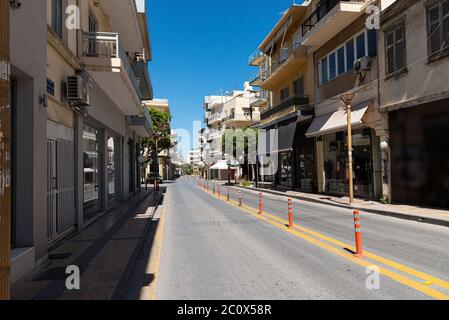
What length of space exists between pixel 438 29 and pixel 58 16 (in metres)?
13.2

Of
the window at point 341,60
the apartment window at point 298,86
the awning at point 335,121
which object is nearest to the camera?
the awning at point 335,121

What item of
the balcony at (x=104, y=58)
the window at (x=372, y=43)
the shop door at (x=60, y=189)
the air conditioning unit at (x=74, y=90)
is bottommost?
the shop door at (x=60, y=189)

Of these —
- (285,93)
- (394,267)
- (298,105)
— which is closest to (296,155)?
(298,105)

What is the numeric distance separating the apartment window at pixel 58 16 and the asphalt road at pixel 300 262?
6171 millimetres

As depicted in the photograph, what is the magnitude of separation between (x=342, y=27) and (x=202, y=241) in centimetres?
1673

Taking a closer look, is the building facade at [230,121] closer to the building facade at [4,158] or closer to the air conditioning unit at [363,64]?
the air conditioning unit at [363,64]

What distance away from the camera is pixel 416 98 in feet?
47.7

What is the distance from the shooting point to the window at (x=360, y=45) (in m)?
18.7

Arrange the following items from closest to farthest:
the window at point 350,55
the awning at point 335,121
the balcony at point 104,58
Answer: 1. the balcony at point 104,58
2. the awning at point 335,121
3. the window at point 350,55

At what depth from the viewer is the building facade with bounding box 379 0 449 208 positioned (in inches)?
535

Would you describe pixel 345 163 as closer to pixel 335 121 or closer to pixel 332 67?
pixel 335 121

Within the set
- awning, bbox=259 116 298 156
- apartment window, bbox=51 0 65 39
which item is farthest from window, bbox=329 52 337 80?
apartment window, bbox=51 0 65 39

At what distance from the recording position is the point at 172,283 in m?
5.64

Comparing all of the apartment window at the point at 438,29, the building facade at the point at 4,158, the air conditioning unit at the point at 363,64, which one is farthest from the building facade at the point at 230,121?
the building facade at the point at 4,158
